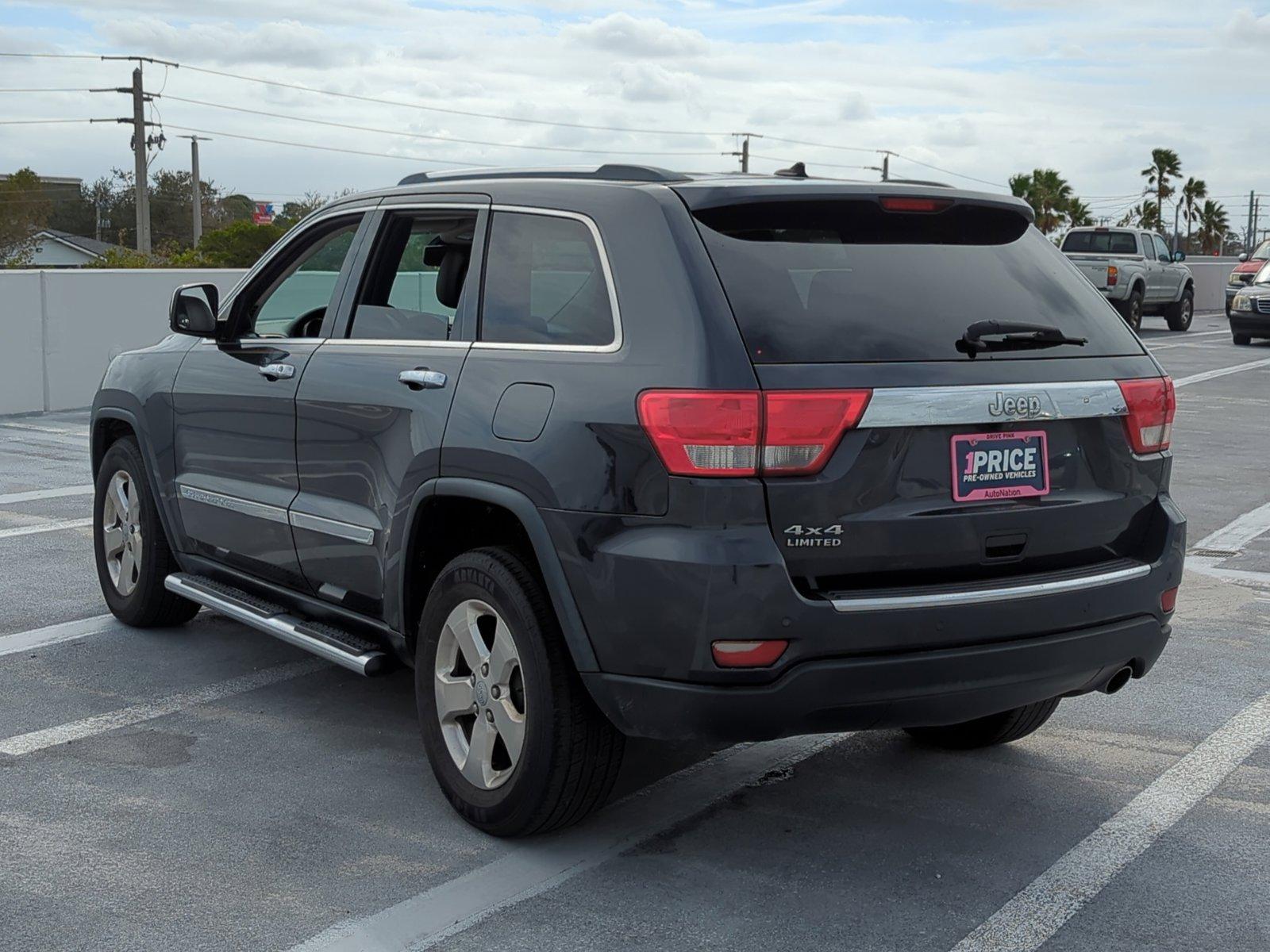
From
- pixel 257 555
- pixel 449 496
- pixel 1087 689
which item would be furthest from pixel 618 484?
pixel 257 555

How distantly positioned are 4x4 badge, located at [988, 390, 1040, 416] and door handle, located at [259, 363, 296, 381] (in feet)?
7.88

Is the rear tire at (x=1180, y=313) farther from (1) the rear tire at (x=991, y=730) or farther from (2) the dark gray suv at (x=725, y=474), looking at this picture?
(2) the dark gray suv at (x=725, y=474)

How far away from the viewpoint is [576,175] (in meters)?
4.43

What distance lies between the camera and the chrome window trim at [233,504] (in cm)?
528

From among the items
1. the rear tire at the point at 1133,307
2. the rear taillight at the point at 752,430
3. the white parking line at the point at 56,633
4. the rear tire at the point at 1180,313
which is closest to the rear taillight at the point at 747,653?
the rear taillight at the point at 752,430

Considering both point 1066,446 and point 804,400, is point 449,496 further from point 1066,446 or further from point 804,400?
point 1066,446

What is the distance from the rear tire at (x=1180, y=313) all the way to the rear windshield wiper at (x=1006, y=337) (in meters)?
29.9

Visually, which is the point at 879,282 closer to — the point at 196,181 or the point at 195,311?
the point at 195,311

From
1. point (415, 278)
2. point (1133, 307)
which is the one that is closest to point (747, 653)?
point (415, 278)

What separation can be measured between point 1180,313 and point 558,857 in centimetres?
3090

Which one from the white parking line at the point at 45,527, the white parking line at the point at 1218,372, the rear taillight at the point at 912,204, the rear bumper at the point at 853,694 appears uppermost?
the rear taillight at the point at 912,204

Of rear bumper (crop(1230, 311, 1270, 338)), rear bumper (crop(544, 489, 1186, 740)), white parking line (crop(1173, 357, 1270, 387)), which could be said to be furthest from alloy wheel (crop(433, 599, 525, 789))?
rear bumper (crop(1230, 311, 1270, 338))

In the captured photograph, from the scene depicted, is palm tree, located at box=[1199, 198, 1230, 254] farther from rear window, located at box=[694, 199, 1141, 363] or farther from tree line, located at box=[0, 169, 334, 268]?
rear window, located at box=[694, 199, 1141, 363]

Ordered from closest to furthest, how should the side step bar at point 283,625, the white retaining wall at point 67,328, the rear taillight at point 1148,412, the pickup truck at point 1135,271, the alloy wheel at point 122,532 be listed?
the rear taillight at point 1148,412 < the side step bar at point 283,625 < the alloy wheel at point 122,532 < the white retaining wall at point 67,328 < the pickup truck at point 1135,271
